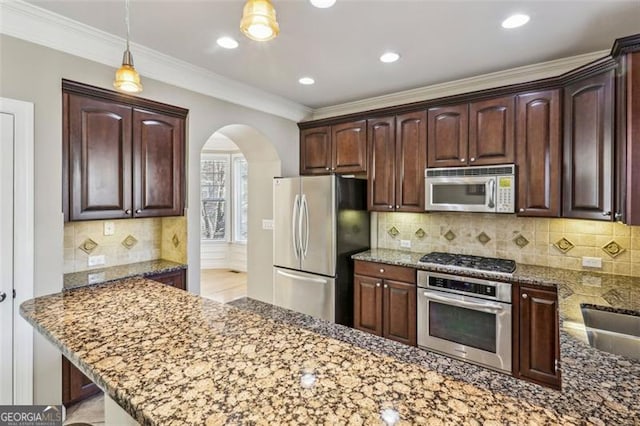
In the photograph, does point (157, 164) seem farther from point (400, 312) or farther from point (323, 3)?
point (400, 312)

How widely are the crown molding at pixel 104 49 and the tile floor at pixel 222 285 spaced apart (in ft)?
10.1

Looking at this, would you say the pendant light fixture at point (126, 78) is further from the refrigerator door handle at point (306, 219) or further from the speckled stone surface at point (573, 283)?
the speckled stone surface at point (573, 283)

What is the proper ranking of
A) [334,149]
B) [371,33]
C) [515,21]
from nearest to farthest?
[515,21] → [371,33] → [334,149]

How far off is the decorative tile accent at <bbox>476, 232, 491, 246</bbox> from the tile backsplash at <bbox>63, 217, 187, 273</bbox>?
9.52 feet

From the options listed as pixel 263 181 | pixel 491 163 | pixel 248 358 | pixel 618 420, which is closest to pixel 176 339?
pixel 248 358

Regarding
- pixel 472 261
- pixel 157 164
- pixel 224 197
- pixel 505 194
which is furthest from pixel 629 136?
pixel 224 197

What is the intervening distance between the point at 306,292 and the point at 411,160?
1.81 metres

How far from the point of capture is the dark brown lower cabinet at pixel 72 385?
91.0 inches

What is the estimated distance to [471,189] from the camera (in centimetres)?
301

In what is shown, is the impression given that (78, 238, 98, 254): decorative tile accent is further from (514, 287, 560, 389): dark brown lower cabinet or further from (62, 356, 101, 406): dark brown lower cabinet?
(514, 287, 560, 389): dark brown lower cabinet

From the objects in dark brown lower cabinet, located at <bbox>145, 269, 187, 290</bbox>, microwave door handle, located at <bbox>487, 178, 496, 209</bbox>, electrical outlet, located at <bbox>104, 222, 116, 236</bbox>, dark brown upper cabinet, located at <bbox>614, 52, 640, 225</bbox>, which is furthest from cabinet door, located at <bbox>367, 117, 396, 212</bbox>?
electrical outlet, located at <bbox>104, 222, 116, 236</bbox>

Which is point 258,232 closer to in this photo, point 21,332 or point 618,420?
point 21,332

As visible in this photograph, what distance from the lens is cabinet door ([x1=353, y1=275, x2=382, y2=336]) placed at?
10.8 ft

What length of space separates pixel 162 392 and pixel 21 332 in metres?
2.09
